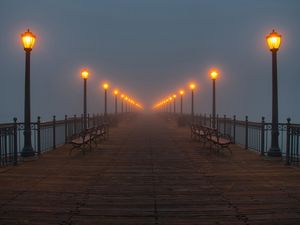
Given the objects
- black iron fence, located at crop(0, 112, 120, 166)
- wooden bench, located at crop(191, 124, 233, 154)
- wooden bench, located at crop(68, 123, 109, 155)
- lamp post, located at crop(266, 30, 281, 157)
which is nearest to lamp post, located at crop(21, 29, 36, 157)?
black iron fence, located at crop(0, 112, 120, 166)

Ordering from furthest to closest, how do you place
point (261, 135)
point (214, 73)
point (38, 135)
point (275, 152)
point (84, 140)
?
point (214, 73)
point (84, 140)
point (261, 135)
point (38, 135)
point (275, 152)

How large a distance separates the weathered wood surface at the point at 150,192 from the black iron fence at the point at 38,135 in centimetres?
64

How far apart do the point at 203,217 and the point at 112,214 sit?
141 centimetres

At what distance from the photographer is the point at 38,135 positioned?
1295 cm

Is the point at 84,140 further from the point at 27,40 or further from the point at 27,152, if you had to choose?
the point at 27,40

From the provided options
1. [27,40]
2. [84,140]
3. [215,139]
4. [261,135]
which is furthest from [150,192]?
[27,40]

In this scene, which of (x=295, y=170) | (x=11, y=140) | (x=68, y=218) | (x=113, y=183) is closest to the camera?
(x=68, y=218)

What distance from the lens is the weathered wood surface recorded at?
225 inches

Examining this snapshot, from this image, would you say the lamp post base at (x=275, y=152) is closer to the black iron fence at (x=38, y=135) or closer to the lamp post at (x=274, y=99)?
the lamp post at (x=274, y=99)

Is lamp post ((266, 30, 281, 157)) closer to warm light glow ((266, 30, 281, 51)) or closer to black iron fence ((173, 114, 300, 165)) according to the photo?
warm light glow ((266, 30, 281, 51))

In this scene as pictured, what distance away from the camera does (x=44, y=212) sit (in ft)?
19.5

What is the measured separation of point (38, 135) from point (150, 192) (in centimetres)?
681

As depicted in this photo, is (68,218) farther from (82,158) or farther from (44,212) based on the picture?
(82,158)

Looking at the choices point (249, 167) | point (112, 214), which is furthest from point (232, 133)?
point (112, 214)
